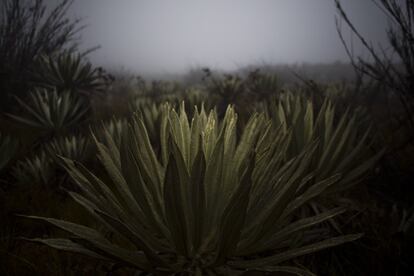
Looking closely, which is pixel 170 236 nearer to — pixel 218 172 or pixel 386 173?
pixel 218 172

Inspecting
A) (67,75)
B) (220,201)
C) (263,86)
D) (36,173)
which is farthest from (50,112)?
(263,86)

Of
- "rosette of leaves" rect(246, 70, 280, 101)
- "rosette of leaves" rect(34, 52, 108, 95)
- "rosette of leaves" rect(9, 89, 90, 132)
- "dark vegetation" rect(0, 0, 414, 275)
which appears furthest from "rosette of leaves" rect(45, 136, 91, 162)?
"rosette of leaves" rect(246, 70, 280, 101)

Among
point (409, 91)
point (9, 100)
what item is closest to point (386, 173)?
point (409, 91)

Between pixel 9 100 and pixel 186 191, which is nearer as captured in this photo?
pixel 186 191

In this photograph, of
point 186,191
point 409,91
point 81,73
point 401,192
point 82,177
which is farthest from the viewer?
point 81,73

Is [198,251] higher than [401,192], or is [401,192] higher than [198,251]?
[198,251]

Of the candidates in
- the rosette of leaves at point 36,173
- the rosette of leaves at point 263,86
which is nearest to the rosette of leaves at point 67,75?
the rosette of leaves at point 36,173

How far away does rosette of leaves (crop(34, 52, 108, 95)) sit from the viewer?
463 centimetres

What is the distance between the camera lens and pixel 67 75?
4.72m

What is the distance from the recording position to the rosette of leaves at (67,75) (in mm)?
4633

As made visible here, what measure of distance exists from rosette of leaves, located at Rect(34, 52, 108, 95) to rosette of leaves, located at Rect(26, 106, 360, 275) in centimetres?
405

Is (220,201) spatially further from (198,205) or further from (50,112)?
(50,112)

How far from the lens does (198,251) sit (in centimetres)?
98

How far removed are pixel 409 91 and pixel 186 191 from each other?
2389 mm
